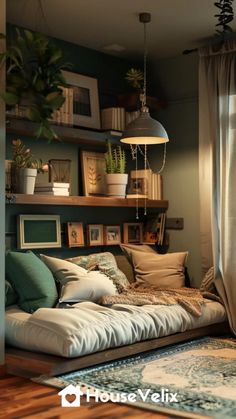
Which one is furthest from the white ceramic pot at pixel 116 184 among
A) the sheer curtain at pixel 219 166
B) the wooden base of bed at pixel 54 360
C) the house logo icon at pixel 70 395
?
the house logo icon at pixel 70 395

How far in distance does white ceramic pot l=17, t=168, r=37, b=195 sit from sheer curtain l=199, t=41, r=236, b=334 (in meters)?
1.60

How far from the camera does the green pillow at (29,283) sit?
4594mm

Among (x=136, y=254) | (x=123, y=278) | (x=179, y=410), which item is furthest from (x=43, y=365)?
(x=136, y=254)

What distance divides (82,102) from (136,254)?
1.43 metres

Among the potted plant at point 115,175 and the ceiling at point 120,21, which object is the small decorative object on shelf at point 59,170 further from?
the ceiling at point 120,21

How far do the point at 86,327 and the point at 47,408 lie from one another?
27.1 inches

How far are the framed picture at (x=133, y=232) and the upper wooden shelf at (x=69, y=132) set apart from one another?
2.78 feet

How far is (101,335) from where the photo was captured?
13.5 ft

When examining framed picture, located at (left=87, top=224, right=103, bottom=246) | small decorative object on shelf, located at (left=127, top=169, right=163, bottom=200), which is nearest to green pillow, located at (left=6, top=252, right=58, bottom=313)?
framed picture, located at (left=87, top=224, right=103, bottom=246)

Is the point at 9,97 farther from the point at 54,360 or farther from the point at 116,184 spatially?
the point at 116,184

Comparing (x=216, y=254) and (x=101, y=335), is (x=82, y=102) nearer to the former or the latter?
(x=216, y=254)

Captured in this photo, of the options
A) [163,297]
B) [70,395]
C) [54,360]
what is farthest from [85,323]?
[163,297]

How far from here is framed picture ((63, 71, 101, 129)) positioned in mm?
5617

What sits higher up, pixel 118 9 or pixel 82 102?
pixel 118 9
